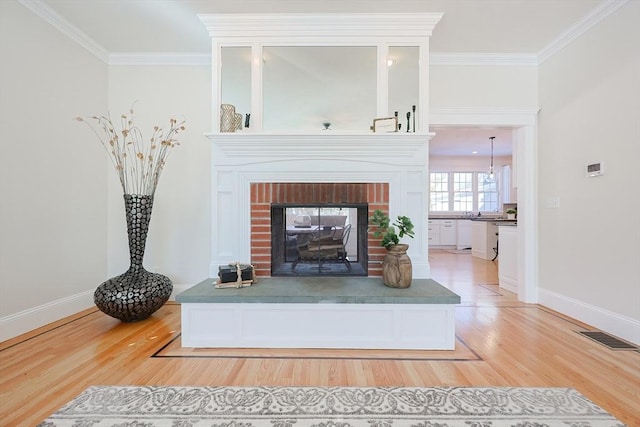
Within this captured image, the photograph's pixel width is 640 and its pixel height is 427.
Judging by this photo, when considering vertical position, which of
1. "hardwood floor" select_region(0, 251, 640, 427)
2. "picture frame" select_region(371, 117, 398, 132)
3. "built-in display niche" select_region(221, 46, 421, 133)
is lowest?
"hardwood floor" select_region(0, 251, 640, 427)

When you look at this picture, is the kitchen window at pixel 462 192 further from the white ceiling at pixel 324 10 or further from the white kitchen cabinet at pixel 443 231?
the white ceiling at pixel 324 10

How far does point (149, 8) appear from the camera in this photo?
8.10 feet

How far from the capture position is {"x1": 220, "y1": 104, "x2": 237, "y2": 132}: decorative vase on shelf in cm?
267

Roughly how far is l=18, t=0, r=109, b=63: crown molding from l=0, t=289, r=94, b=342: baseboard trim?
2430 millimetres

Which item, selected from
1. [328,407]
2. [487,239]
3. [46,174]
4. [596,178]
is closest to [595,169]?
[596,178]

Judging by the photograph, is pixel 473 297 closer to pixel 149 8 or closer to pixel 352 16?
pixel 352 16

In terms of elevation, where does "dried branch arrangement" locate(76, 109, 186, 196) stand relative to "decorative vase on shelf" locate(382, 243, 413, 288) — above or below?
above

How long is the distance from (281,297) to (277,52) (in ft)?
7.03

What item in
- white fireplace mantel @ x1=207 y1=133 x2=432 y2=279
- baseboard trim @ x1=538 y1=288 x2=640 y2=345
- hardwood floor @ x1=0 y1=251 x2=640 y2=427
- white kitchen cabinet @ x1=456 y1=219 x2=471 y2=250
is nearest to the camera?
hardwood floor @ x1=0 y1=251 x2=640 y2=427

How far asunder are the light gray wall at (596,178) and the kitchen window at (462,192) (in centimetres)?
541

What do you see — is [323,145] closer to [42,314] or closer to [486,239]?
[42,314]

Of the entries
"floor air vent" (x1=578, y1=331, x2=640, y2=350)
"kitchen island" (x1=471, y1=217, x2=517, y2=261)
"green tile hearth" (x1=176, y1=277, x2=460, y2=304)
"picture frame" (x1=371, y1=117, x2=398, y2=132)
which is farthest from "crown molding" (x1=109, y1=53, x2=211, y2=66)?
"kitchen island" (x1=471, y1=217, x2=517, y2=261)

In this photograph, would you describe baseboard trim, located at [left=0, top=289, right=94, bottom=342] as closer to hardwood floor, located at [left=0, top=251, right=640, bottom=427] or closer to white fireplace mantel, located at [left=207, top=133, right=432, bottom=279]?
hardwood floor, located at [left=0, top=251, right=640, bottom=427]

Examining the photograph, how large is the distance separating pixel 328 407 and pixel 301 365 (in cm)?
44
